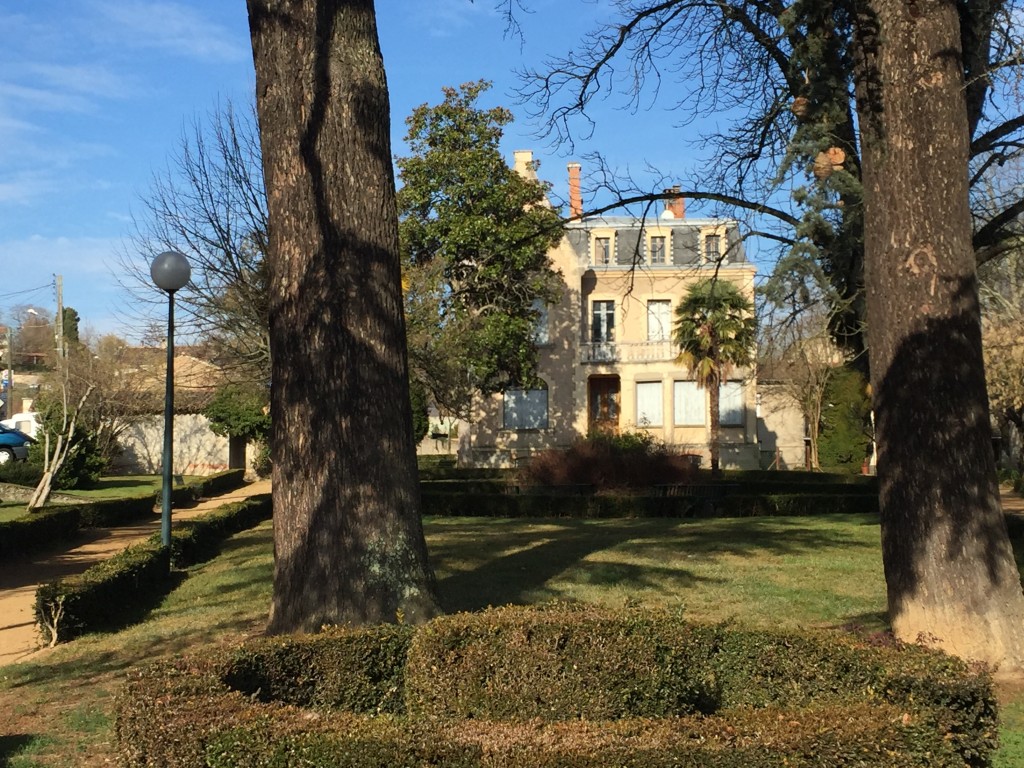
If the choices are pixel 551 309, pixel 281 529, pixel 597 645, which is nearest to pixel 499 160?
pixel 551 309

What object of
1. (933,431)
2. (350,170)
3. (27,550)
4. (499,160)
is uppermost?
Result: (499,160)

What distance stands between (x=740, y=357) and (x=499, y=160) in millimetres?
10502

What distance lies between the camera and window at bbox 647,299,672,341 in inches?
1623

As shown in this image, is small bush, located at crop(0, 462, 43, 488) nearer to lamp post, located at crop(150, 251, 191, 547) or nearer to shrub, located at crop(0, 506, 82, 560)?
shrub, located at crop(0, 506, 82, 560)

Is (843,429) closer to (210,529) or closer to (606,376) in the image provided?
(606,376)

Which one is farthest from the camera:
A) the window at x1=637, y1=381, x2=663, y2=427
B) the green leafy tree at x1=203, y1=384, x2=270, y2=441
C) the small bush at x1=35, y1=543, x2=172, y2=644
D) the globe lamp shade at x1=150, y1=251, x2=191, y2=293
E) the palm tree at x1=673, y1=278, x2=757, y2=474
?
the window at x1=637, y1=381, x2=663, y2=427

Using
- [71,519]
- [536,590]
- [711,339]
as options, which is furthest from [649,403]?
[536,590]

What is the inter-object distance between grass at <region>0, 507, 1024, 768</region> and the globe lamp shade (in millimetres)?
3713

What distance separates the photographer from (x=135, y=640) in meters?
8.51

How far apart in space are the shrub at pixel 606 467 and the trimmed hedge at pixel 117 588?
35.4 ft

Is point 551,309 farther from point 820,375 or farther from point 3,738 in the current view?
point 3,738

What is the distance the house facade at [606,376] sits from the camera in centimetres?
4016

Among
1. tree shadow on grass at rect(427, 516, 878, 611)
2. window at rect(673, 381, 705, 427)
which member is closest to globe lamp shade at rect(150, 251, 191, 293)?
tree shadow on grass at rect(427, 516, 878, 611)

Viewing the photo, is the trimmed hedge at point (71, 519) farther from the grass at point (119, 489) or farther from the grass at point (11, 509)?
the grass at point (11, 509)
